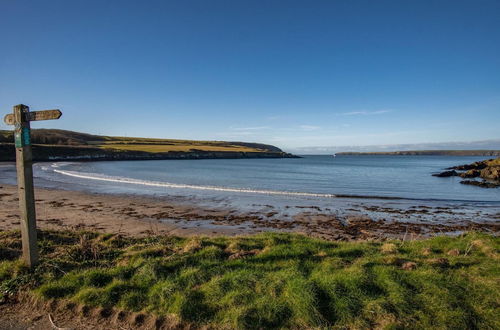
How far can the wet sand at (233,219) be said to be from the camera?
44.0ft

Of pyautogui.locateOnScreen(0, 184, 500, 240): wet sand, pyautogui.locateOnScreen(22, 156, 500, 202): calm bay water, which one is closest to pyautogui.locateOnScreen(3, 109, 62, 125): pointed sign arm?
pyautogui.locateOnScreen(0, 184, 500, 240): wet sand

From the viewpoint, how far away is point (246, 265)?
6.30 metres

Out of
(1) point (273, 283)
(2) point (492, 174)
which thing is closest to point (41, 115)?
(1) point (273, 283)

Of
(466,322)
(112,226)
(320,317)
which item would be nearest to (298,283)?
(320,317)

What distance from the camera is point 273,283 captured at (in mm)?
5336

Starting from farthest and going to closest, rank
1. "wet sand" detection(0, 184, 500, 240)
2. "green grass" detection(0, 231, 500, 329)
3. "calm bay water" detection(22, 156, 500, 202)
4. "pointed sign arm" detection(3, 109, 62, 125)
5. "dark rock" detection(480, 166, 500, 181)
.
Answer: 1. "dark rock" detection(480, 166, 500, 181)
2. "calm bay water" detection(22, 156, 500, 202)
3. "wet sand" detection(0, 184, 500, 240)
4. "pointed sign arm" detection(3, 109, 62, 125)
5. "green grass" detection(0, 231, 500, 329)

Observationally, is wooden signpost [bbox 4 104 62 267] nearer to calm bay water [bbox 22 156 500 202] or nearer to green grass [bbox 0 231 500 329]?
green grass [bbox 0 231 500 329]

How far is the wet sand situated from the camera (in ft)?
44.0

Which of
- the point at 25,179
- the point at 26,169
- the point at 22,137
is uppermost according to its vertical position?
the point at 22,137

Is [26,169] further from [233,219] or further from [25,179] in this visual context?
[233,219]

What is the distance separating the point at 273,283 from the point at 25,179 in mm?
5798

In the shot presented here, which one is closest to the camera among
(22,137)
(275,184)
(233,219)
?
(22,137)

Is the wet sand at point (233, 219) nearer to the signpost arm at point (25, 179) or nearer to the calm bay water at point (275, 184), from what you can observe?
the signpost arm at point (25, 179)

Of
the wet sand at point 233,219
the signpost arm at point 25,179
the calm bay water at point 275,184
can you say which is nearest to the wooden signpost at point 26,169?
the signpost arm at point 25,179
